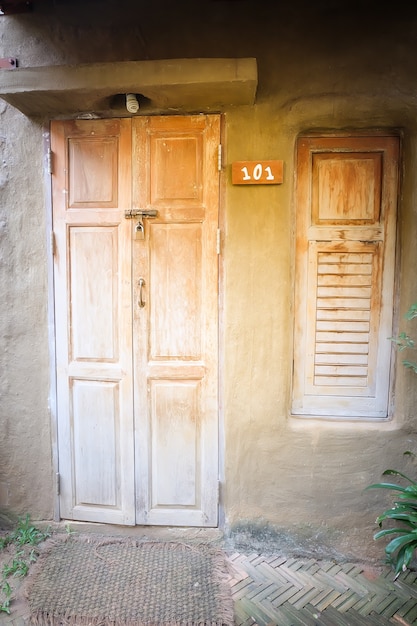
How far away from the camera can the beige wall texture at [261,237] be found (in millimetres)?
2320

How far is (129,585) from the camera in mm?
2275

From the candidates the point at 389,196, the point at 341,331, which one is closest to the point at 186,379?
the point at 341,331

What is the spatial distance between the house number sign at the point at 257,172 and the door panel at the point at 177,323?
0.45ft

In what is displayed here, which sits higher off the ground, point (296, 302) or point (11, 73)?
point (11, 73)

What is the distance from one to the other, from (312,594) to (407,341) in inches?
57.7

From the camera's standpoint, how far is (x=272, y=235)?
243 cm

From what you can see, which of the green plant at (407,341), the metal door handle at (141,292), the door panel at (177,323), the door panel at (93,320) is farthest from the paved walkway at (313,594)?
the metal door handle at (141,292)

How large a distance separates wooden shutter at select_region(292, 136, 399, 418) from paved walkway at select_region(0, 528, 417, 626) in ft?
2.90

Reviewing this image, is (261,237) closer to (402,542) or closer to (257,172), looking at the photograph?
(257,172)

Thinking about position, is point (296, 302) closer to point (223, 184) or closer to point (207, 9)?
point (223, 184)

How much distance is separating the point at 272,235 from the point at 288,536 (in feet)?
5.94

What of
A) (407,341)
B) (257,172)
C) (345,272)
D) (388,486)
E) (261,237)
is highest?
(257,172)

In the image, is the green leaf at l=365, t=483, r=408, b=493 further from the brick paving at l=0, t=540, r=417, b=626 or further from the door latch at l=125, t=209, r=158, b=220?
the door latch at l=125, t=209, r=158, b=220

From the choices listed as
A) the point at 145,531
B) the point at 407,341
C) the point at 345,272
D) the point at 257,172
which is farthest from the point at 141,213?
the point at 145,531
